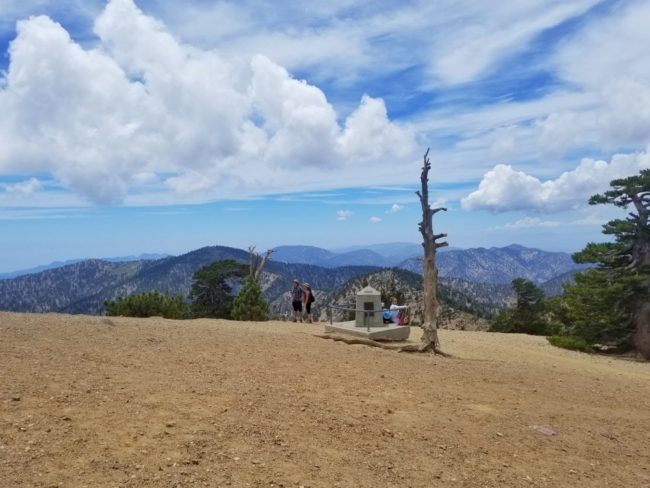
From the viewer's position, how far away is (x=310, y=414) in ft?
26.8

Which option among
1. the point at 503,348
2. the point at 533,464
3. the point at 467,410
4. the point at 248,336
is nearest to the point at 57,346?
the point at 248,336

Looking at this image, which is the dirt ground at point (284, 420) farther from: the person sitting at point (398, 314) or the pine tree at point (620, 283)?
the pine tree at point (620, 283)

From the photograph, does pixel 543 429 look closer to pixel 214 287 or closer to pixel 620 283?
pixel 620 283

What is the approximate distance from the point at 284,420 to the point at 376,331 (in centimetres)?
1097

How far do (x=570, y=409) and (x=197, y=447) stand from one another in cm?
827

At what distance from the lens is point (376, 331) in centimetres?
1839

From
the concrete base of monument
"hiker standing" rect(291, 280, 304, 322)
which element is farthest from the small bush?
"hiker standing" rect(291, 280, 304, 322)

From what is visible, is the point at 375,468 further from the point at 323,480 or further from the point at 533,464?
the point at 533,464

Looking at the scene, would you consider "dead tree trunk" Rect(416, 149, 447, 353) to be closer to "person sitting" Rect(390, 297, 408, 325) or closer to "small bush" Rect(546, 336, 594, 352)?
"person sitting" Rect(390, 297, 408, 325)

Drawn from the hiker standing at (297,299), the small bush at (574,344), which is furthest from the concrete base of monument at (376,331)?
the small bush at (574,344)

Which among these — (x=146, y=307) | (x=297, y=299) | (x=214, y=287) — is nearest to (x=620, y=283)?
(x=297, y=299)

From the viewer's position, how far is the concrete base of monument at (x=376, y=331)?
60.1 feet

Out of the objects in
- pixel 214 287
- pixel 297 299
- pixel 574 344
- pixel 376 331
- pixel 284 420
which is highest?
pixel 214 287

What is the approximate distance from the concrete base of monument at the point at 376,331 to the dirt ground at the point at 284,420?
14.2ft
